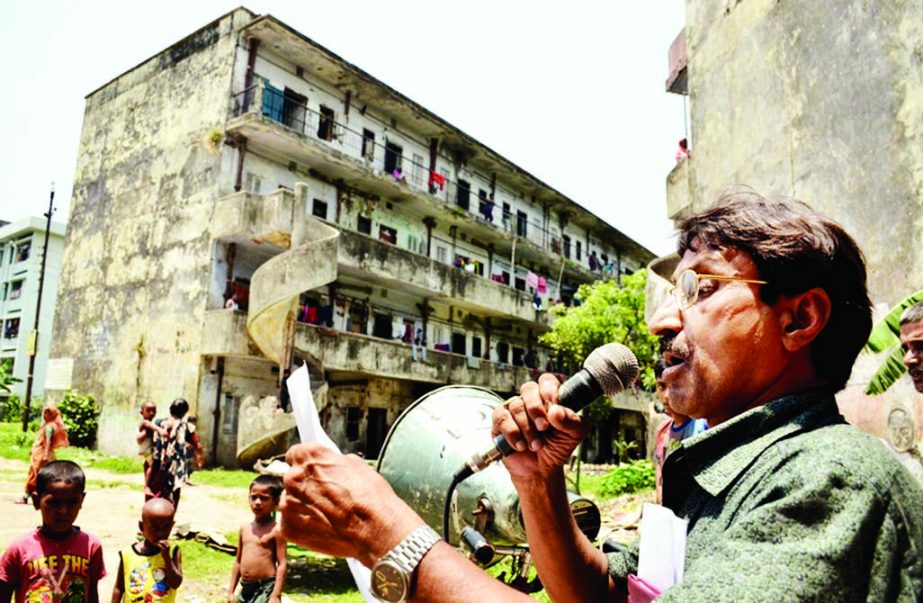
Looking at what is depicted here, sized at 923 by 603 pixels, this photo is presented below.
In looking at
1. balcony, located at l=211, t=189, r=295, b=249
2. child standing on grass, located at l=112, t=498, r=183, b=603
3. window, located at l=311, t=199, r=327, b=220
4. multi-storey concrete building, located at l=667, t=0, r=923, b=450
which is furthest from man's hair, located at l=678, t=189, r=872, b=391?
window, located at l=311, t=199, r=327, b=220

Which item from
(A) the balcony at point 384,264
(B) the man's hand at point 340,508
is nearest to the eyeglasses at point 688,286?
(B) the man's hand at point 340,508

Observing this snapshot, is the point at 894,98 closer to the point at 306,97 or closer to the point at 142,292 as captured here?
the point at 306,97

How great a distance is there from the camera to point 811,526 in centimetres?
104

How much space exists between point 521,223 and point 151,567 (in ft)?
99.2

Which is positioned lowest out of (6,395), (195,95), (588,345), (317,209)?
(6,395)

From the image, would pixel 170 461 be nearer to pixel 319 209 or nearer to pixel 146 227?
pixel 319 209

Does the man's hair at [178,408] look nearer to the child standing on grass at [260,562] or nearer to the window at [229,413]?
the child standing on grass at [260,562]

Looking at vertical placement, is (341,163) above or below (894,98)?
above

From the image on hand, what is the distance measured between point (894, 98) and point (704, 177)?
3.48 metres

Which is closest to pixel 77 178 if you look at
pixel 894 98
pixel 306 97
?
pixel 306 97

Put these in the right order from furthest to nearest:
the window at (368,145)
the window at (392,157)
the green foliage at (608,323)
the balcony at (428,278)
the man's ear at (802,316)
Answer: the green foliage at (608,323), the window at (392,157), the window at (368,145), the balcony at (428,278), the man's ear at (802,316)

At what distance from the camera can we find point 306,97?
22.5 meters

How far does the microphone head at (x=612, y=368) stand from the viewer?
1713 millimetres

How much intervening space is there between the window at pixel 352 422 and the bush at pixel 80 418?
8.35 m
